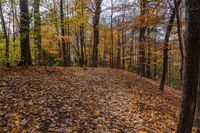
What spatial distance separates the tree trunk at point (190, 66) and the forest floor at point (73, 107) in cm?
192

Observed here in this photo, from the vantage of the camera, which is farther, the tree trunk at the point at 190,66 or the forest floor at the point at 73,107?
the forest floor at the point at 73,107

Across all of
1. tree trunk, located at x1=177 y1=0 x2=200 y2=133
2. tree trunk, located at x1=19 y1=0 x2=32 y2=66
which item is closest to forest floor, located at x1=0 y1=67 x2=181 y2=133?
tree trunk, located at x1=19 y1=0 x2=32 y2=66

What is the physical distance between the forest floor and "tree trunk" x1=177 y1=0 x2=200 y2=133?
192 cm

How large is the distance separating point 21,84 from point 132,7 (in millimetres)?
5554

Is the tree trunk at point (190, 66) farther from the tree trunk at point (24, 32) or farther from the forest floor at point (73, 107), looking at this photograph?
the tree trunk at point (24, 32)

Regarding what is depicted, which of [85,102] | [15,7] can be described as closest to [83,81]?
[85,102]

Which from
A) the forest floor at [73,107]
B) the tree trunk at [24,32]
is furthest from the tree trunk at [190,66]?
the tree trunk at [24,32]

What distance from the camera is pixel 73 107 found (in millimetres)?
7102

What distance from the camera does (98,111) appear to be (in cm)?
726

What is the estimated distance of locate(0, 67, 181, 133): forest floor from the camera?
19.2 feet

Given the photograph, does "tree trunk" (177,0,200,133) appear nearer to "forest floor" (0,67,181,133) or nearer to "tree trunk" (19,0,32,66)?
"forest floor" (0,67,181,133)

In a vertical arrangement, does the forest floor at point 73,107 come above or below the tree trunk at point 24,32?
below

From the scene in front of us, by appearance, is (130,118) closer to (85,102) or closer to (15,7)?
(85,102)

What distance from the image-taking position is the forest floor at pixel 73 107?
586 centimetres
